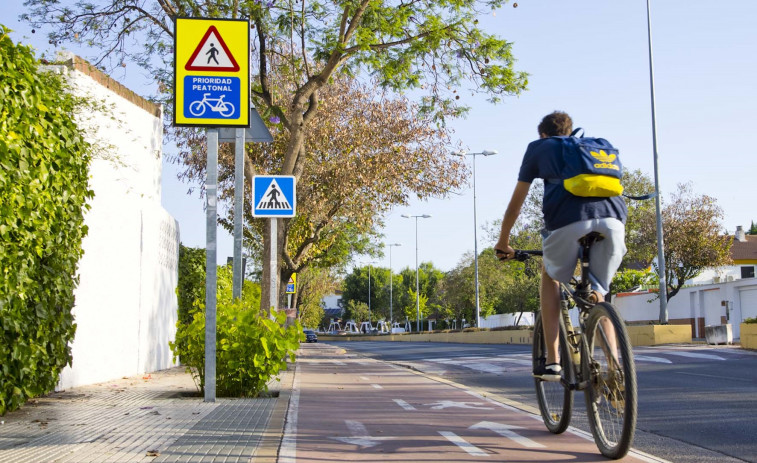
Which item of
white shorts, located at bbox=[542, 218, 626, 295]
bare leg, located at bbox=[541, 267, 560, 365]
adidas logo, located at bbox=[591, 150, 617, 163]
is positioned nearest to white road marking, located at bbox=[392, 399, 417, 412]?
bare leg, located at bbox=[541, 267, 560, 365]

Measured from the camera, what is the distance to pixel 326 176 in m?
25.1

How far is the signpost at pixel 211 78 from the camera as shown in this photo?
8.72m

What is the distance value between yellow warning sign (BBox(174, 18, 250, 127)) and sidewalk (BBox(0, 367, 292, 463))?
302cm

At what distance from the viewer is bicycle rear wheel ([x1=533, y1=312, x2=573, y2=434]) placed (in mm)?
5302

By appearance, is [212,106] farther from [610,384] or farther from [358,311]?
[358,311]

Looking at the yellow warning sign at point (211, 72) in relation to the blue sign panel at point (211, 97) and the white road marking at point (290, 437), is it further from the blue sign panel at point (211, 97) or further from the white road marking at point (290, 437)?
the white road marking at point (290, 437)

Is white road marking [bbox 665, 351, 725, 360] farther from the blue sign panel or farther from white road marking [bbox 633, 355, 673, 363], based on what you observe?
the blue sign panel

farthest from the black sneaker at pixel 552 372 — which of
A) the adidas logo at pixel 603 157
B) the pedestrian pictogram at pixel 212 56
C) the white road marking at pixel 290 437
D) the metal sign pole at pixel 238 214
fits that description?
the metal sign pole at pixel 238 214

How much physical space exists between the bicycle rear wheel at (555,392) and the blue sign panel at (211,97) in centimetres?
447

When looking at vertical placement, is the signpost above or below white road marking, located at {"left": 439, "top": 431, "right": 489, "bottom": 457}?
above

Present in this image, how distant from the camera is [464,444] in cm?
567

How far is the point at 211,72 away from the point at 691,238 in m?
41.8

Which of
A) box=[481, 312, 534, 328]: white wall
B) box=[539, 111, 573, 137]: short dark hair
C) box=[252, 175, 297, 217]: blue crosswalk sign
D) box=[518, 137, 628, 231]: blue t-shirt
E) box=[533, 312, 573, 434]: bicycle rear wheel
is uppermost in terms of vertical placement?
box=[252, 175, 297, 217]: blue crosswalk sign

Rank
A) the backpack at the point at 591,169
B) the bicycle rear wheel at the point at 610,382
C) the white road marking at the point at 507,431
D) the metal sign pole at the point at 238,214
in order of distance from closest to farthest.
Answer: the bicycle rear wheel at the point at 610,382 < the backpack at the point at 591,169 < the white road marking at the point at 507,431 < the metal sign pole at the point at 238,214
